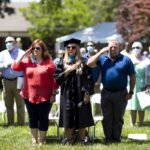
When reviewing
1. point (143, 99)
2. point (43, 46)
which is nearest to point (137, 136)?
point (143, 99)

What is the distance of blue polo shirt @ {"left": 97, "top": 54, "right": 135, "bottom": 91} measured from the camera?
9781mm

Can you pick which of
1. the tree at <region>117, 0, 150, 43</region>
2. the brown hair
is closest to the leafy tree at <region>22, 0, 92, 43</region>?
the tree at <region>117, 0, 150, 43</region>

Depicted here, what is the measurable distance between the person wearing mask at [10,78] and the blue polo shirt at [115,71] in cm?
255

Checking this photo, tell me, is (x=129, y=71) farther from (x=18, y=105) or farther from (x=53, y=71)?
(x=18, y=105)

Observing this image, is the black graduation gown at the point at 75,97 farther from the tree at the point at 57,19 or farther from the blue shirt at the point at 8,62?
the tree at the point at 57,19

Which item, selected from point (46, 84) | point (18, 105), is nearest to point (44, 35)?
point (18, 105)

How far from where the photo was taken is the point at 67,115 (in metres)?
9.64

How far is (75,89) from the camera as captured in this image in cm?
968

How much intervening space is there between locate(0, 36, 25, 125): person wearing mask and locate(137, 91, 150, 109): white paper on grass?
267 cm

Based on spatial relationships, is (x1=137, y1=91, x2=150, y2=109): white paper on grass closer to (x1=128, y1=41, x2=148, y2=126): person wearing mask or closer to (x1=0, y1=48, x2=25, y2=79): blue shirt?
(x1=128, y1=41, x2=148, y2=126): person wearing mask

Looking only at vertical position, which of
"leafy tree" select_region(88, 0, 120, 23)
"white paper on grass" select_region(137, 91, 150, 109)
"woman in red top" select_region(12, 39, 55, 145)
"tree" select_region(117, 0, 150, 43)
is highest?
"leafy tree" select_region(88, 0, 120, 23)

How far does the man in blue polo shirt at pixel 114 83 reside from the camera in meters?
9.78

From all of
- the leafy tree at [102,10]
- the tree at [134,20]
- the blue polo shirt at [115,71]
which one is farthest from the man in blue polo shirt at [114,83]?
the leafy tree at [102,10]

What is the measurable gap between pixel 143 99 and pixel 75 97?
3.00 m
